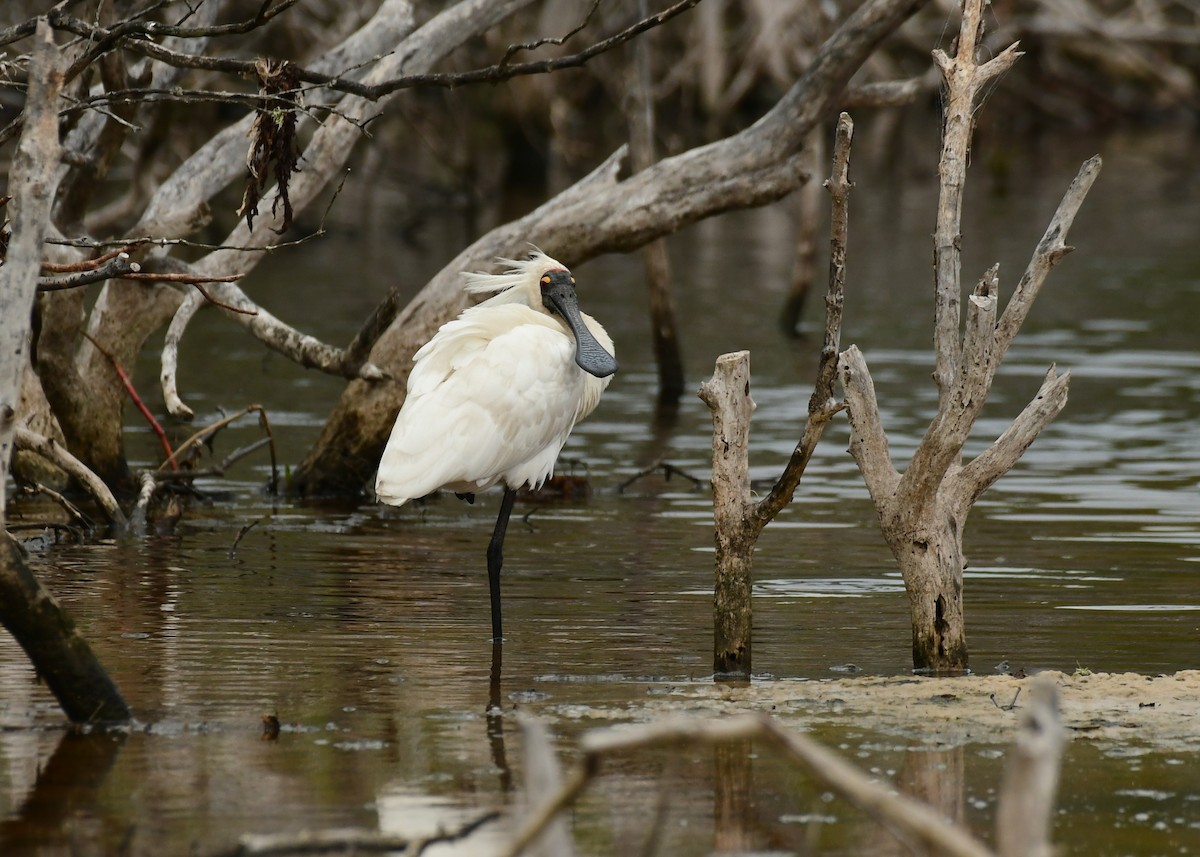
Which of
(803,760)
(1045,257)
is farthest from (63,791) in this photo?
(1045,257)

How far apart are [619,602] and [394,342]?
308cm

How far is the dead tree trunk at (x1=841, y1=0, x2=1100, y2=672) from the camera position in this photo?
23.0ft

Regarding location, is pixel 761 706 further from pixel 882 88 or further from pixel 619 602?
pixel 882 88

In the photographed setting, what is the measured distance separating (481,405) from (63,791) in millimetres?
3264

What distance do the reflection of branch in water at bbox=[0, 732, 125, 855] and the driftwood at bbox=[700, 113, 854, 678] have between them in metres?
2.18

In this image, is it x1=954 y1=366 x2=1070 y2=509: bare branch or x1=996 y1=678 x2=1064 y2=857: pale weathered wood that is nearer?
x1=996 y1=678 x2=1064 y2=857: pale weathered wood

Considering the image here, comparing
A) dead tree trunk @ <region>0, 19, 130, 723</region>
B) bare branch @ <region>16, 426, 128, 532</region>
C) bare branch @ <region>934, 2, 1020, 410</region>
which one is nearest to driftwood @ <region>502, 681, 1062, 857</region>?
dead tree trunk @ <region>0, 19, 130, 723</region>

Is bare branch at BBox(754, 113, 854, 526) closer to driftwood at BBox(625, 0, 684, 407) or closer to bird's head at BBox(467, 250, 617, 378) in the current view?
bird's head at BBox(467, 250, 617, 378)

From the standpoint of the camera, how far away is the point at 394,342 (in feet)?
37.7

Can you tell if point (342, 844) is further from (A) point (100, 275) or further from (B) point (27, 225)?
(A) point (100, 275)

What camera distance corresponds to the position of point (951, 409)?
23.1 feet

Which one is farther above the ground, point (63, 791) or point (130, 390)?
point (130, 390)

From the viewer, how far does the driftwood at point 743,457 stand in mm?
7062

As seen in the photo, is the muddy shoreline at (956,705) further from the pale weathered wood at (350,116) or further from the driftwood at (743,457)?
the pale weathered wood at (350,116)
